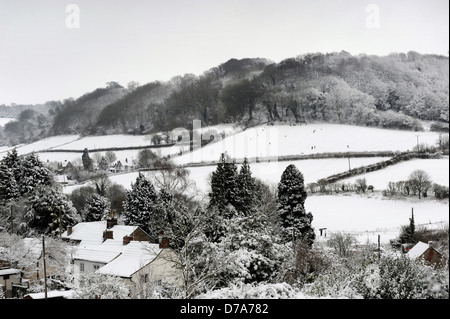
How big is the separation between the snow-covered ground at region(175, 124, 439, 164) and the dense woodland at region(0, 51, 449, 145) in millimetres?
823

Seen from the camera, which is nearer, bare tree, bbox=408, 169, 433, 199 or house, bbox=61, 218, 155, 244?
bare tree, bbox=408, 169, 433, 199

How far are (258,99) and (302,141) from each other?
6789 millimetres

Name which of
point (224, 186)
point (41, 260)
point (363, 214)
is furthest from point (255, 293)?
point (363, 214)

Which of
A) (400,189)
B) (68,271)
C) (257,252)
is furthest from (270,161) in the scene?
(257,252)

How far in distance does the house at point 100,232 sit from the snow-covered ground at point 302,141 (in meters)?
5.70

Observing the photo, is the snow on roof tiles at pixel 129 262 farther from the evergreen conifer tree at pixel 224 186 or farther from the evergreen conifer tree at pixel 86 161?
the evergreen conifer tree at pixel 86 161

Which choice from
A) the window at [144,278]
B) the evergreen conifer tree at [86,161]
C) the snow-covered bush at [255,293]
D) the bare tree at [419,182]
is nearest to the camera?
the snow-covered bush at [255,293]

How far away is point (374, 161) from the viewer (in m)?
22.7

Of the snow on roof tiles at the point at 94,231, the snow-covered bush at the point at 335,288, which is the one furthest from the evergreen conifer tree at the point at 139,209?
the snow-covered bush at the point at 335,288

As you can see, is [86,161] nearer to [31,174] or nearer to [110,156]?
[110,156]

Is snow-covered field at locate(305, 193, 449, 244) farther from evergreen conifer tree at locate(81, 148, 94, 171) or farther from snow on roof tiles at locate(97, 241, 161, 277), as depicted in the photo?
evergreen conifer tree at locate(81, 148, 94, 171)

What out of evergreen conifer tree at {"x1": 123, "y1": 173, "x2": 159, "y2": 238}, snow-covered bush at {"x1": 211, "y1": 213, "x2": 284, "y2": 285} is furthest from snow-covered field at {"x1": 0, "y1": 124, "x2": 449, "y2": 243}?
snow-covered bush at {"x1": 211, "y1": 213, "x2": 284, "y2": 285}

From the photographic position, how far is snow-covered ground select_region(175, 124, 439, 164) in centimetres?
2159

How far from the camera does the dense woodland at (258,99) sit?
10812 mm
